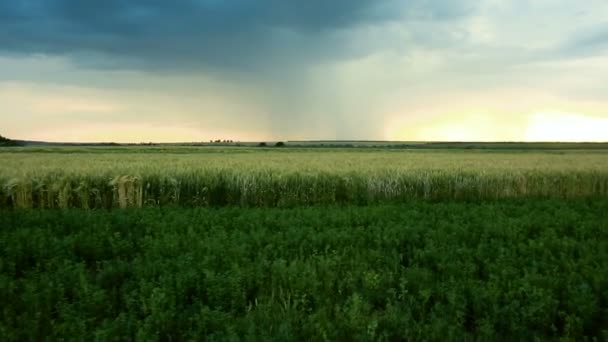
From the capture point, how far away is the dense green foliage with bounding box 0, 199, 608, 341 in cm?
448

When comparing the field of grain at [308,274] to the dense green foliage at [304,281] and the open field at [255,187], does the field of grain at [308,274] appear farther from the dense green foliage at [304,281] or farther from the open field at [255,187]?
the open field at [255,187]

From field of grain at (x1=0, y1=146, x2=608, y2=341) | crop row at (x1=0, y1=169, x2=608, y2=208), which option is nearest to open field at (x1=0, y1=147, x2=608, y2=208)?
crop row at (x1=0, y1=169, x2=608, y2=208)

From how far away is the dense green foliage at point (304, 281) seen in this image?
4.48m

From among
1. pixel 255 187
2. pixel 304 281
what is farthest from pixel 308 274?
pixel 255 187

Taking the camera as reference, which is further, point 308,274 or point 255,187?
point 255,187

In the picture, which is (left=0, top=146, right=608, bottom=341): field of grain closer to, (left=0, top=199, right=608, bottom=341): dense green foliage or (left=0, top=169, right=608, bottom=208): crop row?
(left=0, top=199, right=608, bottom=341): dense green foliage

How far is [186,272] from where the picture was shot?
588cm

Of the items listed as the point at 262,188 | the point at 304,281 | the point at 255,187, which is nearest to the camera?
the point at 304,281

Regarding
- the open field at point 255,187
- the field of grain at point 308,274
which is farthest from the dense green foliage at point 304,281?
the open field at point 255,187

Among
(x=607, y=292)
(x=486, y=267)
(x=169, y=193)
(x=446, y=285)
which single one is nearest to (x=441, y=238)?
(x=486, y=267)

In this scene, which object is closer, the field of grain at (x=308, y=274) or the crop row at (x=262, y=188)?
the field of grain at (x=308, y=274)

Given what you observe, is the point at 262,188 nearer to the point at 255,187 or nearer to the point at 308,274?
the point at 255,187

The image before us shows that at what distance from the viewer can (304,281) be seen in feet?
18.0

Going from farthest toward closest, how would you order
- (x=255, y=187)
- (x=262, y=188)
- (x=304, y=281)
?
(x=262, y=188), (x=255, y=187), (x=304, y=281)
